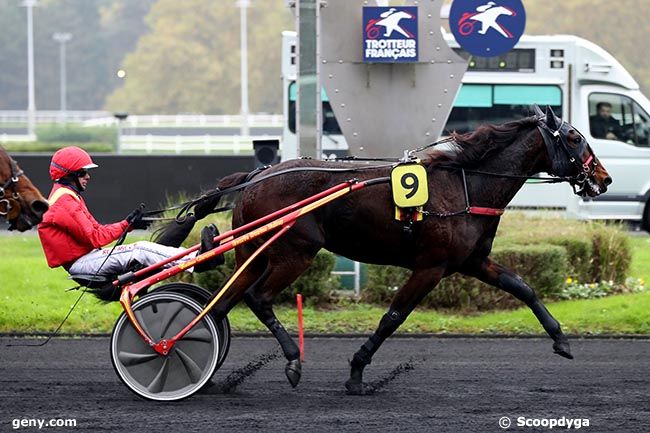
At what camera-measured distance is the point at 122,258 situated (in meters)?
7.08

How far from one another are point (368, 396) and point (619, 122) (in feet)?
38.7

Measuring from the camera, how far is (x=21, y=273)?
37.8 ft

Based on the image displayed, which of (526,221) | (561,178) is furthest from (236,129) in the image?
(561,178)

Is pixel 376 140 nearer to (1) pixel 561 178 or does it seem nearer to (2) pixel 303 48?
(2) pixel 303 48

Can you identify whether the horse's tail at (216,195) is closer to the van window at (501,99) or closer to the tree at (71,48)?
the van window at (501,99)

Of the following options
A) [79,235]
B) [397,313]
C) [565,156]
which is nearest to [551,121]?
[565,156]

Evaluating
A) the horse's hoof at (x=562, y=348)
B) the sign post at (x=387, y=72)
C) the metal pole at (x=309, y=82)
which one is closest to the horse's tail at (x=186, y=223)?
the horse's hoof at (x=562, y=348)

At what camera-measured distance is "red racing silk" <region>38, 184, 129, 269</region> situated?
6879 mm

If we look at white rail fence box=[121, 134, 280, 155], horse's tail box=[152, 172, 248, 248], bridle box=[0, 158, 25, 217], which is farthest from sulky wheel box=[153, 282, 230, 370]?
white rail fence box=[121, 134, 280, 155]

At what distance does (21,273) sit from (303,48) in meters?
3.46

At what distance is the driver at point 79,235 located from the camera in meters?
6.89

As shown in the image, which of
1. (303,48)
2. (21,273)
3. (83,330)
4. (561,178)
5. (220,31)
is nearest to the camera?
(561,178)

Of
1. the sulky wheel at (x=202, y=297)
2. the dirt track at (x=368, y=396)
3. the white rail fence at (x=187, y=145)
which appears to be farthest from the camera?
the white rail fence at (x=187, y=145)

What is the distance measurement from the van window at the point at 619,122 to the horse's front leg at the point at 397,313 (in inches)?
447
